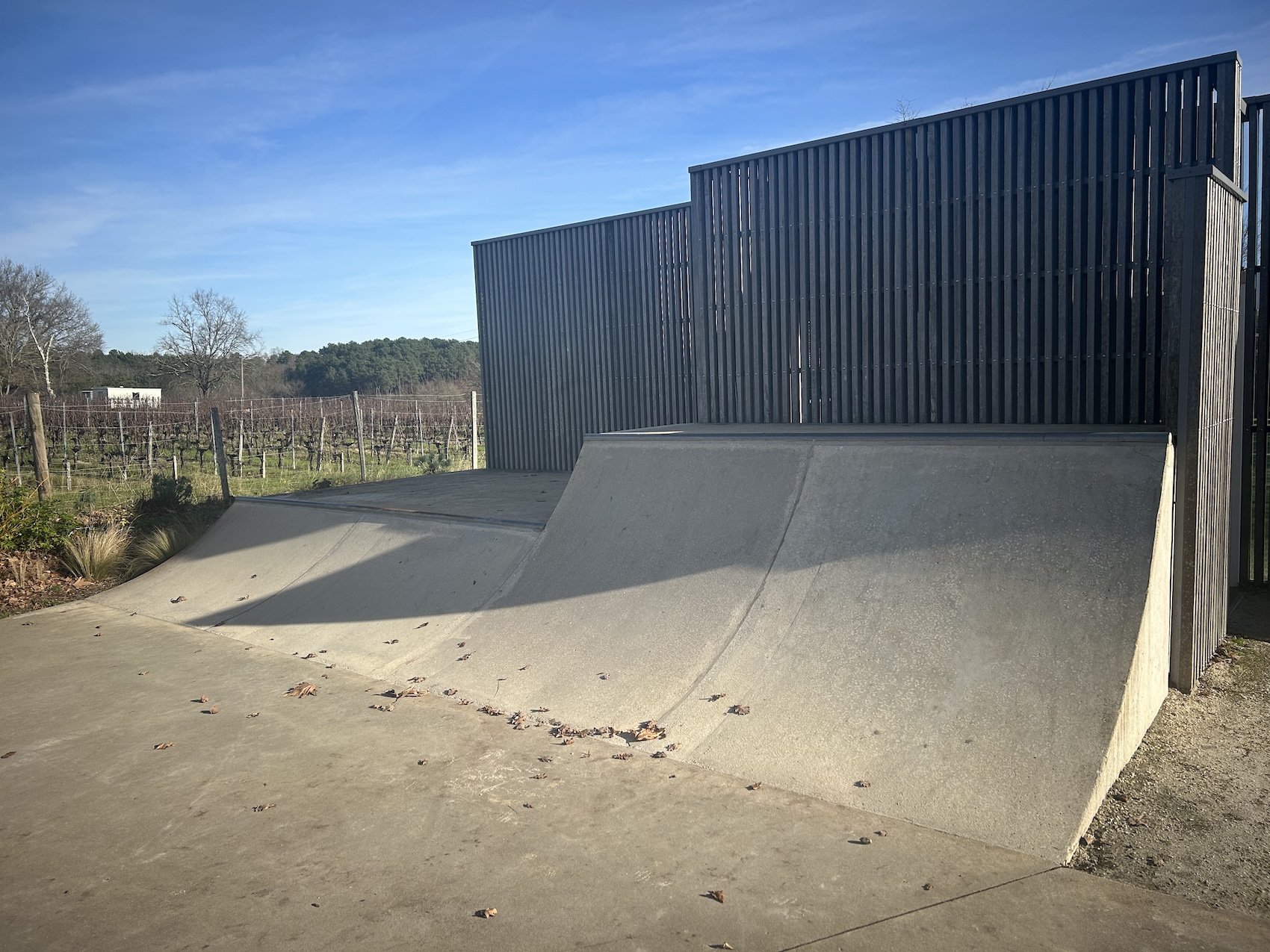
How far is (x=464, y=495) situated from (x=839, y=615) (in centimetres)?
573

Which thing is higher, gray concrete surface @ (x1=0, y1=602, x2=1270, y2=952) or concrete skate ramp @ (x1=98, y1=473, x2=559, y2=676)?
concrete skate ramp @ (x1=98, y1=473, x2=559, y2=676)

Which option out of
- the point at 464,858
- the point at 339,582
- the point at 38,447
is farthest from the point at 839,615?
the point at 38,447

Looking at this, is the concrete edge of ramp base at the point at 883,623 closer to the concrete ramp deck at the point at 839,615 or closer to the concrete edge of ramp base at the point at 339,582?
the concrete ramp deck at the point at 839,615

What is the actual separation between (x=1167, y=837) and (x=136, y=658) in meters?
6.62

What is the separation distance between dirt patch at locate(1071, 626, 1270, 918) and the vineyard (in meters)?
11.9

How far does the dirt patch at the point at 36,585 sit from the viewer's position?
8.55m

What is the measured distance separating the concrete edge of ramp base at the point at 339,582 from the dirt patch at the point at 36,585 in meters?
0.38

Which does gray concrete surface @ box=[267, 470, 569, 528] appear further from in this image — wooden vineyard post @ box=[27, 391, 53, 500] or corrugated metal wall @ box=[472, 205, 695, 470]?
wooden vineyard post @ box=[27, 391, 53, 500]

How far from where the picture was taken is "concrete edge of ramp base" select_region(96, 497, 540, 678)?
20.6ft

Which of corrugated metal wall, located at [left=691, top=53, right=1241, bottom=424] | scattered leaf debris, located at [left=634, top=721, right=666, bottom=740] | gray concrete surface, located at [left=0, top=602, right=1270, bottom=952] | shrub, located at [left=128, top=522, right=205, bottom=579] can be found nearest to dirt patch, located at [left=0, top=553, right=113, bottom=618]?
shrub, located at [left=128, top=522, right=205, bottom=579]

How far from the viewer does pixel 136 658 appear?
6480 millimetres

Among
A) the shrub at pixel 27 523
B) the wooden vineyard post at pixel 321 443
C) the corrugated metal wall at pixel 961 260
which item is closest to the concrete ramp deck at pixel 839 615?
the corrugated metal wall at pixel 961 260

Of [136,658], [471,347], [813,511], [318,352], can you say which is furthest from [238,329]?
[813,511]

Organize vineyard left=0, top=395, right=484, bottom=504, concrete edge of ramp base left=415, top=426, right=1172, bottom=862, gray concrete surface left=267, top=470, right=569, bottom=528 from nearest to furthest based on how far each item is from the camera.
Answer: concrete edge of ramp base left=415, top=426, right=1172, bottom=862
gray concrete surface left=267, top=470, right=569, bottom=528
vineyard left=0, top=395, right=484, bottom=504
